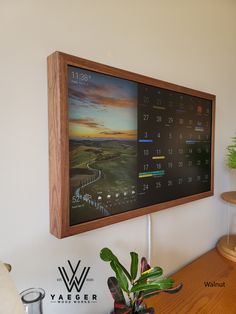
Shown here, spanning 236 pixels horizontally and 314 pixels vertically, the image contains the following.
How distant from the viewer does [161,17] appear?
1.01m

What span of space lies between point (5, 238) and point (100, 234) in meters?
0.34

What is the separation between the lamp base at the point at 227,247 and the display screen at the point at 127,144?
1.54 feet

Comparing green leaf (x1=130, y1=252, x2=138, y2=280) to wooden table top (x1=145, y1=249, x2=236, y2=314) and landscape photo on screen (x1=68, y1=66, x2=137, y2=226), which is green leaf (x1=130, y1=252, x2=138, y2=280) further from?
wooden table top (x1=145, y1=249, x2=236, y2=314)

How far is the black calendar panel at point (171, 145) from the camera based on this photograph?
894 mm

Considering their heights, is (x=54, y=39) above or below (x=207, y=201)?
above

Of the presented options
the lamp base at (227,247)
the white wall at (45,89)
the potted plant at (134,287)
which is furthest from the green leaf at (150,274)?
the lamp base at (227,247)

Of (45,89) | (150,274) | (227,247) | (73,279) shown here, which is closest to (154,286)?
(150,274)

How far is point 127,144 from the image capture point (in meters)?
0.84

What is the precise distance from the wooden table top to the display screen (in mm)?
425

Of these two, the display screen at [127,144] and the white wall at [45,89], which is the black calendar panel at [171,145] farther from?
the white wall at [45,89]

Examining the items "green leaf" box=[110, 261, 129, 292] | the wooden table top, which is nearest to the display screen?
"green leaf" box=[110, 261, 129, 292]

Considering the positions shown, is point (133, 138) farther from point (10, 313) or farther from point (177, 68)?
point (10, 313)

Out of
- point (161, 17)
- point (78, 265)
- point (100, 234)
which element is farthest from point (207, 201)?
point (161, 17)

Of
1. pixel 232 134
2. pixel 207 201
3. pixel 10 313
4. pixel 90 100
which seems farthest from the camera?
pixel 232 134
